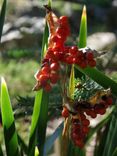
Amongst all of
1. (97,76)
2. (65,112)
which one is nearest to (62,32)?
(65,112)

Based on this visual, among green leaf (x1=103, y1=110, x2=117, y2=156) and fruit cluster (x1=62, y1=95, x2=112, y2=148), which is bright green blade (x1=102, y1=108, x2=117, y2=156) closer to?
green leaf (x1=103, y1=110, x2=117, y2=156)

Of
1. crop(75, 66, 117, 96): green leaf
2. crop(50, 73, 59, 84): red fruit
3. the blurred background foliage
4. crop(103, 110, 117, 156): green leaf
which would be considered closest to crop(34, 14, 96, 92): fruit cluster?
A: crop(50, 73, 59, 84): red fruit

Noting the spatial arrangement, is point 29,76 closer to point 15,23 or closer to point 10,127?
point 15,23

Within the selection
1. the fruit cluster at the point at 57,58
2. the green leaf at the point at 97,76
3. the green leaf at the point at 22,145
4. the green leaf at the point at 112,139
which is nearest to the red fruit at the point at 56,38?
the fruit cluster at the point at 57,58

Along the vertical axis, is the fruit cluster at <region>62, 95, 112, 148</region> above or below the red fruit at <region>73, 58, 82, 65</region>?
below

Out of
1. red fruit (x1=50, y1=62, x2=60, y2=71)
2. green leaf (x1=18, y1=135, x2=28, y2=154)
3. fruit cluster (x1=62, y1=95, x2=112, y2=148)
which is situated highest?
red fruit (x1=50, y1=62, x2=60, y2=71)

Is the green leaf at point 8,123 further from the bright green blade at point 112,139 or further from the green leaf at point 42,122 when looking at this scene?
the bright green blade at point 112,139

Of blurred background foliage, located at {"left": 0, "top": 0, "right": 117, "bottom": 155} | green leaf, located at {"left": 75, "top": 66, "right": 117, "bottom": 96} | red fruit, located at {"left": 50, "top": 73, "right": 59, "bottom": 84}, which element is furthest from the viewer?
blurred background foliage, located at {"left": 0, "top": 0, "right": 117, "bottom": 155}
